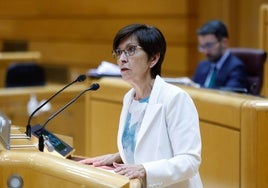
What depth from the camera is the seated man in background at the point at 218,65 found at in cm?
452

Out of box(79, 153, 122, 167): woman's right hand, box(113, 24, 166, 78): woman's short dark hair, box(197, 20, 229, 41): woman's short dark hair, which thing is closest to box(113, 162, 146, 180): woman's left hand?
box(79, 153, 122, 167): woman's right hand

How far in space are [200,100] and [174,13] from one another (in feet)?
13.1

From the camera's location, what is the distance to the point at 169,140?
7.00 feet

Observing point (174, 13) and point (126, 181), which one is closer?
point (126, 181)

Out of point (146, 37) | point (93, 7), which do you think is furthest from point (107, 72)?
point (93, 7)

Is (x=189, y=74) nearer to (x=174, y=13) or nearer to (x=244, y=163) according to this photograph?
(x=174, y=13)

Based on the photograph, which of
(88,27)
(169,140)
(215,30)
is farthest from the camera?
(88,27)

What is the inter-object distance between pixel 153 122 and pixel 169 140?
0.08 meters

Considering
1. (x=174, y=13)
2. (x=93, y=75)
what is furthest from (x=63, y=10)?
(x=93, y=75)

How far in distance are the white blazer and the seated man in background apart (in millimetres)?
2354

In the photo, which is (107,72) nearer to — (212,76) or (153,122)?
(212,76)

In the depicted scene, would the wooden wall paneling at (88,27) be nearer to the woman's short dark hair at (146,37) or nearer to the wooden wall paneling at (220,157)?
the wooden wall paneling at (220,157)

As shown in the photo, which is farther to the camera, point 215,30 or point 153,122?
point 215,30

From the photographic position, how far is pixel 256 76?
466cm
